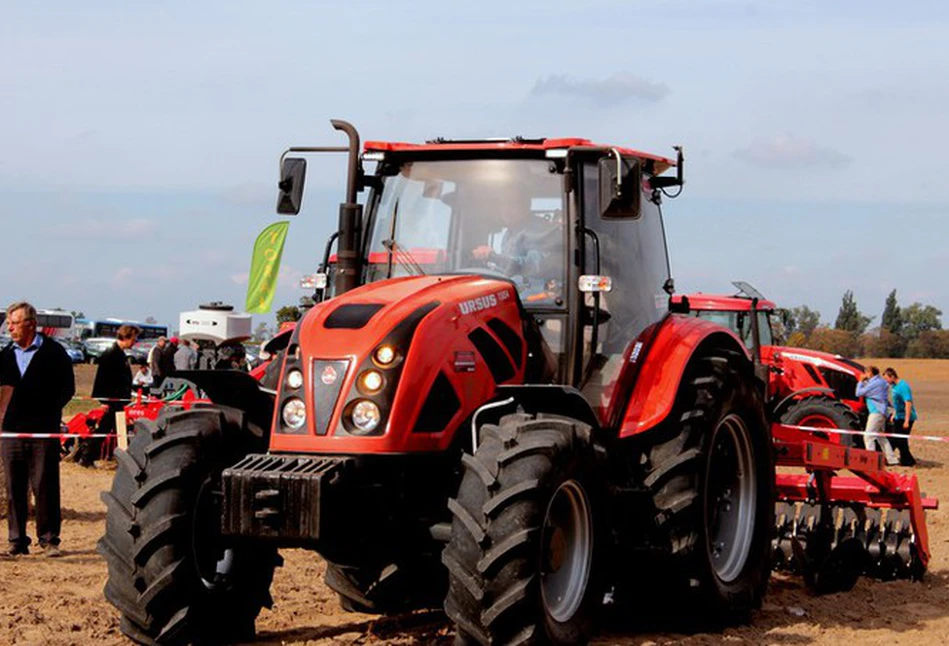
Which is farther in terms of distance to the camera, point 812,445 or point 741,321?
point 741,321

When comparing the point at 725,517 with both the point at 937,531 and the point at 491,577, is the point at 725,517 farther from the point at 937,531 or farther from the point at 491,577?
the point at 937,531

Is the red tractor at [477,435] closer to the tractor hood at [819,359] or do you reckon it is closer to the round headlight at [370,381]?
the round headlight at [370,381]

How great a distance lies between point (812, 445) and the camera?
9.26 m

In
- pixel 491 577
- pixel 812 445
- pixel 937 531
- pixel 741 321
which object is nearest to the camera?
pixel 491 577

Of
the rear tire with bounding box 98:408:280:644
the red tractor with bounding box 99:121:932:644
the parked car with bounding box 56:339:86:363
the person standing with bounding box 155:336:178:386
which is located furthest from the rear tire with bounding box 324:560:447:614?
the parked car with bounding box 56:339:86:363

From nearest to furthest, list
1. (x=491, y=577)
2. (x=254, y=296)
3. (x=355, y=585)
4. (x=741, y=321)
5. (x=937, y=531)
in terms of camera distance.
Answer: (x=491, y=577) → (x=355, y=585) → (x=937, y=531) → (x=741, y=321) → (x=254, y=296)

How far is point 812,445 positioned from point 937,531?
3944mm

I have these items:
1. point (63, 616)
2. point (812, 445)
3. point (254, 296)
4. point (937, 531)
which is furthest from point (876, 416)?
point (63, 616)

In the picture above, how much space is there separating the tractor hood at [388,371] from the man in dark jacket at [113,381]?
30.3ft

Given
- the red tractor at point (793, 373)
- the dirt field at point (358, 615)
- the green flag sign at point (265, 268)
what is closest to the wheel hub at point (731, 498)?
the dirt field at point (358, 615)

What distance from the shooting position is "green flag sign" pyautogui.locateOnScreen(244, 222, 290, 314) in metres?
20.5

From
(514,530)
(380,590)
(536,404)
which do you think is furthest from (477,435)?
(380,590)

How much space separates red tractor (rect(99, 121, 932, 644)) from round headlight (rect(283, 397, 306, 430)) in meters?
0.01

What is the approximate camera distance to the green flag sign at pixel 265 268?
20.5 metres
